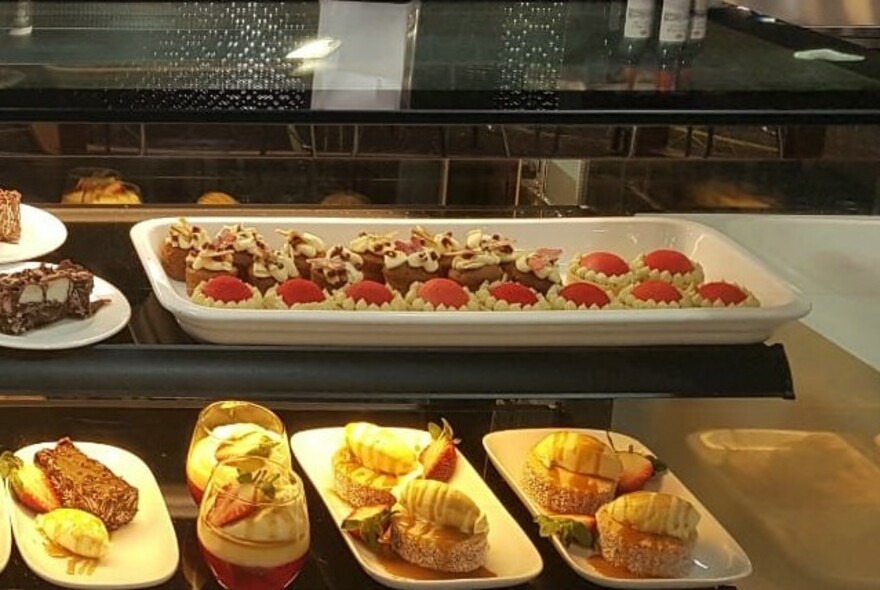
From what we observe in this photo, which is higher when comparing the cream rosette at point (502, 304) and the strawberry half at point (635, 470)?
the cream rosette at point (502, 304)

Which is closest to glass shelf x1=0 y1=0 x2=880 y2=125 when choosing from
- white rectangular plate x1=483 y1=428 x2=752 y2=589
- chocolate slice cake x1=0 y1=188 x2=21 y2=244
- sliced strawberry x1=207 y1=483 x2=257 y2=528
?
chocolate slice cake x1=0 y1=188 x2=21 y2=244

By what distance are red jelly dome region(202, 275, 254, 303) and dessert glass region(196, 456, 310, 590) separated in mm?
254

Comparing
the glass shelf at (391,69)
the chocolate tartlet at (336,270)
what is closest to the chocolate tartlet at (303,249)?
the chocolate tartlet at (336,270)

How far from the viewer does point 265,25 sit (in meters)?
1.27

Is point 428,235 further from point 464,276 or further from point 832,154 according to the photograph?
point 832,154

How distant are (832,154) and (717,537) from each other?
0.50 metres

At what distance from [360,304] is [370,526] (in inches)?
12.8

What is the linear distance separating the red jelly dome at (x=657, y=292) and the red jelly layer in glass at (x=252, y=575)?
477 millimetres

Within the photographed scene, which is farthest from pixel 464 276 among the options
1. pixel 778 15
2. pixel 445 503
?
pixel 778 15

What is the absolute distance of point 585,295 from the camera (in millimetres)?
1272

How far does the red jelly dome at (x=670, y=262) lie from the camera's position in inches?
53.6

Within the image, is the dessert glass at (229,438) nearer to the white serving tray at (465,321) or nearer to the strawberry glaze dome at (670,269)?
the white serving tray at (465,321)

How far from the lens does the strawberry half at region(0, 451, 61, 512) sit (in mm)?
1459

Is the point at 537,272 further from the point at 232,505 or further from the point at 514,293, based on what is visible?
the point at 232,505
